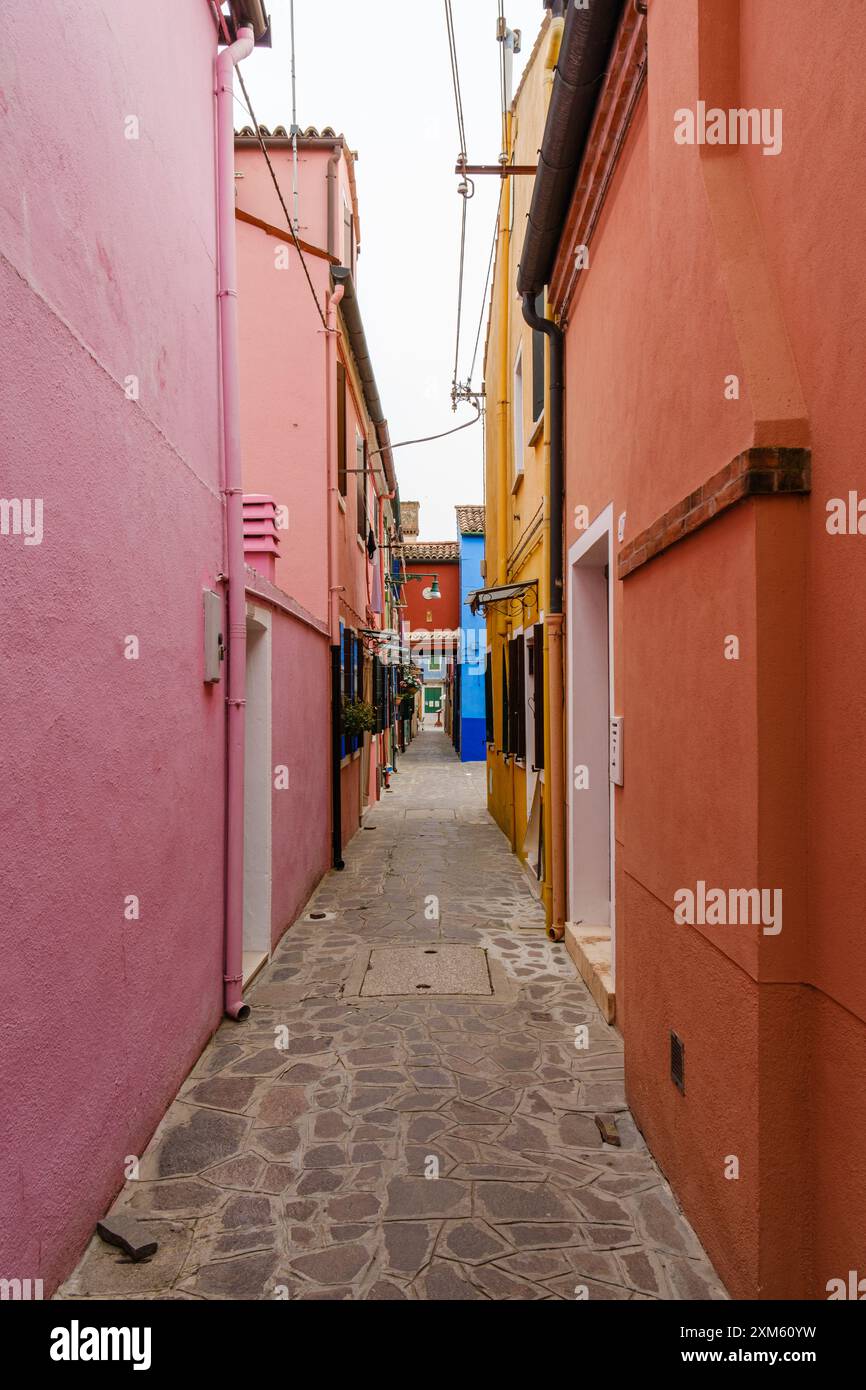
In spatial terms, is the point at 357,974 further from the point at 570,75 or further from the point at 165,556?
the point at 570,75

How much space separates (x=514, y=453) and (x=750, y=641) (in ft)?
27.0

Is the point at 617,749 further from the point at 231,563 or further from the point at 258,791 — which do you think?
the point at 258,791

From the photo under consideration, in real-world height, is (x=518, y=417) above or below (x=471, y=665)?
above

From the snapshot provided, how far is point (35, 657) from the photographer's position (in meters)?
2.38

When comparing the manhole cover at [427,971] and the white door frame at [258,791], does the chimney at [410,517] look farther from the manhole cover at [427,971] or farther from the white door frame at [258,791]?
the manhole cover at [427,971]

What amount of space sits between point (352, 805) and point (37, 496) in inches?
367

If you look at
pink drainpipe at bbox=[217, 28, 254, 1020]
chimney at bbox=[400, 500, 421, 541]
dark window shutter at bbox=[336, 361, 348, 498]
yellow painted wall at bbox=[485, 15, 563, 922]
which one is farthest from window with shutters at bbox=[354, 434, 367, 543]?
chimney at bbox=[400, 500, 421, 541]

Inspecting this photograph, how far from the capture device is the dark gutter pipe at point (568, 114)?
399 cm

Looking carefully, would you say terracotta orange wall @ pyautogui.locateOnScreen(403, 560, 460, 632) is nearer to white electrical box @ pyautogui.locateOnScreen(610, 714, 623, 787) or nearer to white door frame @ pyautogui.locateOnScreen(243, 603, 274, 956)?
white door frame @ pyautogui.locateOnScreen(243, 603, 274, 956)

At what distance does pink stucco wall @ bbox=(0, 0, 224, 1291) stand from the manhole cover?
5.13ft

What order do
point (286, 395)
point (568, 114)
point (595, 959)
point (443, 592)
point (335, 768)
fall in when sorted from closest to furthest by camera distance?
1. point (568, 114)
2. point (595, 959)
3. point (286, 395)
4. point (335, 768)
5. point (443, 592)

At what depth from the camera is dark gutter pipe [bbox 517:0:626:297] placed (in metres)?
3.99

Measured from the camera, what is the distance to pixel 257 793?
6.08m

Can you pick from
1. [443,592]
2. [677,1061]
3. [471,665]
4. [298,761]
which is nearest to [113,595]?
[677,1061]
